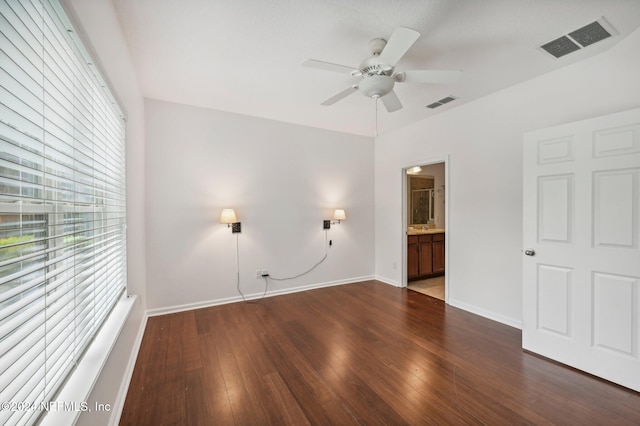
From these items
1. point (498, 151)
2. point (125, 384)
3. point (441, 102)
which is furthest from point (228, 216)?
point (498, 151)

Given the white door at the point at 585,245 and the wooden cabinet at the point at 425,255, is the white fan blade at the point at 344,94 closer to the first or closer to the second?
the white door at the point at 585,245

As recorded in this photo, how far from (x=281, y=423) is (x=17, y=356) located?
1.46 metres

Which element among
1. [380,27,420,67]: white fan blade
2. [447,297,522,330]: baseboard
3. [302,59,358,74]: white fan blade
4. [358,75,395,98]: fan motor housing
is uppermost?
[380,27,420,67]: white fan blade

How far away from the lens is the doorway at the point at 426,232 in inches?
180

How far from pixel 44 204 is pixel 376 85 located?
2.17 m

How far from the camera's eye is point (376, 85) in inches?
86.0

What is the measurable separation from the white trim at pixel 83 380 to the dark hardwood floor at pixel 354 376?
0.61 meters

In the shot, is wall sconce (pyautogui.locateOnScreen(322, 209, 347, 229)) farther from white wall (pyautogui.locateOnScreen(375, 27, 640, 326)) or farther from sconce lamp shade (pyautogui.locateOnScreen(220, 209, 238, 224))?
sconce lamp shade (pyautogui.locateOnScreen(220, 209, 238, 224))

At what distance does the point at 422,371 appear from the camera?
2.22 m

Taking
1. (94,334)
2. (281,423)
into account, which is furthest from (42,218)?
(281,423)

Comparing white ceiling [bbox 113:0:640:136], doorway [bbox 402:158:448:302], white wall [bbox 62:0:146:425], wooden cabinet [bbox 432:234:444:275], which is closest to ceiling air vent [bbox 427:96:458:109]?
white ceiling [bbox 113:0:640:136]

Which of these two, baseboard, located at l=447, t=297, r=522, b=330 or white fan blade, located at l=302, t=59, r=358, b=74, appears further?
baseboard, located at l=447, t=297, r=522, b=330

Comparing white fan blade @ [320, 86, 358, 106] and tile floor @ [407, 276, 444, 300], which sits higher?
white fan blade @ [320, 86, 358, 106]

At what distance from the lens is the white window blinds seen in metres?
0.76
